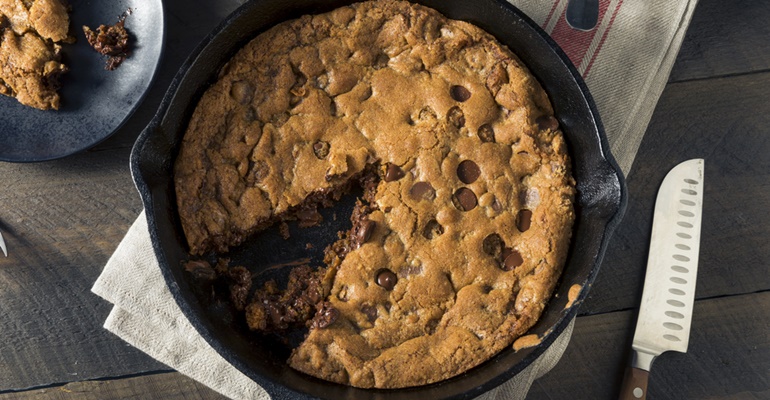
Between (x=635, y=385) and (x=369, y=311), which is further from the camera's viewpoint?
(x=635, y=385)

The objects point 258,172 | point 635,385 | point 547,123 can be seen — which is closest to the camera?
point 258,172

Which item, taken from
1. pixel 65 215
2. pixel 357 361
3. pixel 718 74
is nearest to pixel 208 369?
pixel 357 361

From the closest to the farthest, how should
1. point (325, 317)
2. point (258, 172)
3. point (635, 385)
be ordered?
1. point (325, 317)
2. point (258, 172)
3. point (635, 385)

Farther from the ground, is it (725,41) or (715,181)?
(725,41)

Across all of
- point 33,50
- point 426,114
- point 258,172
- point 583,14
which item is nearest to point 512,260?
point 426,114

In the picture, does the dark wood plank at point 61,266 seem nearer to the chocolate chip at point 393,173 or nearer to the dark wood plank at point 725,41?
the chocolate chip at point 393,173

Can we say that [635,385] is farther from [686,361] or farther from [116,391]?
[116,391]
